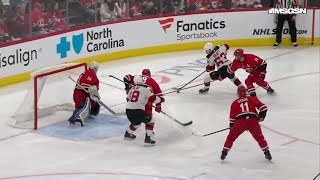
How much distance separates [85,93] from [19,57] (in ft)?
8.27

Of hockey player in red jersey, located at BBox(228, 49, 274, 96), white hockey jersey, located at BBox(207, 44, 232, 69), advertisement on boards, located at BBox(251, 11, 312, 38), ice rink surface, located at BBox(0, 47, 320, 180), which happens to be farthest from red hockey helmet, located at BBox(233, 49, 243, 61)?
advertisement on boards, located at BBox(251, 11, 312, 38)

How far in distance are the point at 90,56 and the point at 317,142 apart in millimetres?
5532

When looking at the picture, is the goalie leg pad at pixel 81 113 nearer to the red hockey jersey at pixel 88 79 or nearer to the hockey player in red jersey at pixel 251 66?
the red hockey jersey at pixel 88 79

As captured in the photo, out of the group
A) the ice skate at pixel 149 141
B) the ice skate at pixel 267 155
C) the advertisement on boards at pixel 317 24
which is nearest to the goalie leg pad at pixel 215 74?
the ice skate at pixel 149 141

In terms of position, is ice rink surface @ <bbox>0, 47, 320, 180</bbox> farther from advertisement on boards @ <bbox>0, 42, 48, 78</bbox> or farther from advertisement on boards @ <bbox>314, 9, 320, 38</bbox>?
advertisement on boards @ <bbox>314, 9, 320, 38</bbox>

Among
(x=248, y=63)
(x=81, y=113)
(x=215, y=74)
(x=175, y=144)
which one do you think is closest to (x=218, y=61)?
(x=215, y=74)

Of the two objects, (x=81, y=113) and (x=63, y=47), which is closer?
(x=81, y=113)

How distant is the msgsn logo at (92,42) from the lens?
42.0ft

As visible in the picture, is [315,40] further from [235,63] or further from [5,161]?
[5,161]

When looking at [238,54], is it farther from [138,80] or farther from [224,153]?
[224,153]

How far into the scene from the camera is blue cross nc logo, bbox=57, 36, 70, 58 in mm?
12680

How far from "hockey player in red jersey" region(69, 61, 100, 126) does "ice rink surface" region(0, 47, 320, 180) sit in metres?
0.17

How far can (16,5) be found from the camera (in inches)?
474

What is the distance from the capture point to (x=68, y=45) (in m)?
12.9
